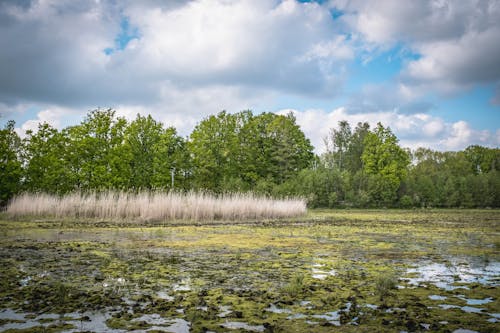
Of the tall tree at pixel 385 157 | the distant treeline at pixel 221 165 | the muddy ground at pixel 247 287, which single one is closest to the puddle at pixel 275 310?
the muddy ground at pixel 247 287

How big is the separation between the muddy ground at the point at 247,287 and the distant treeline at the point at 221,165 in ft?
57.7

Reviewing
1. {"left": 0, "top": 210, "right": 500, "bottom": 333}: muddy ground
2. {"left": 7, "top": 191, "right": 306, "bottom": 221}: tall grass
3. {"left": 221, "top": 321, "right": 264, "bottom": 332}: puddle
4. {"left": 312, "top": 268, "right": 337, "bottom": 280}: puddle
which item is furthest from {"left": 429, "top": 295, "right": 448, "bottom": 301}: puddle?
{"left": 7, "top": 191, "right": 306, "bottom": 221}: tall grass

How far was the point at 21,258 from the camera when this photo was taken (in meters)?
7.21

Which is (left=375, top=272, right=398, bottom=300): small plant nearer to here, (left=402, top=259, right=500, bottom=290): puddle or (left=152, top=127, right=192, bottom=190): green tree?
(left=402, top=259, right=500, bottom=290): puddle

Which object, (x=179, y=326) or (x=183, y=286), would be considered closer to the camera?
(x=179, y=326)

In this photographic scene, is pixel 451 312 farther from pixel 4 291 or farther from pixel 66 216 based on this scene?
pixel 66 216

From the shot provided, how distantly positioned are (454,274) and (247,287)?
328 cm

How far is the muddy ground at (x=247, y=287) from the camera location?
3750 millimetres

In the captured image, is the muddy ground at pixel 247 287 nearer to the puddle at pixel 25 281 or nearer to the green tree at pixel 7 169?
the puddle at pixel 25 281

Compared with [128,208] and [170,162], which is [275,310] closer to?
[128,208]

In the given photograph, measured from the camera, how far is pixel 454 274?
20.0ft

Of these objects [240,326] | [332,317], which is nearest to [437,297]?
[332,317]

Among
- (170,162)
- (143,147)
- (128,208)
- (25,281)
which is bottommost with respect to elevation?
(25,281)

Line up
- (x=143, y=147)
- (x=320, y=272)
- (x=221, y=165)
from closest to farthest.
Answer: (x=320, y=272), (x=143, y=147), (x=221, y=165)
